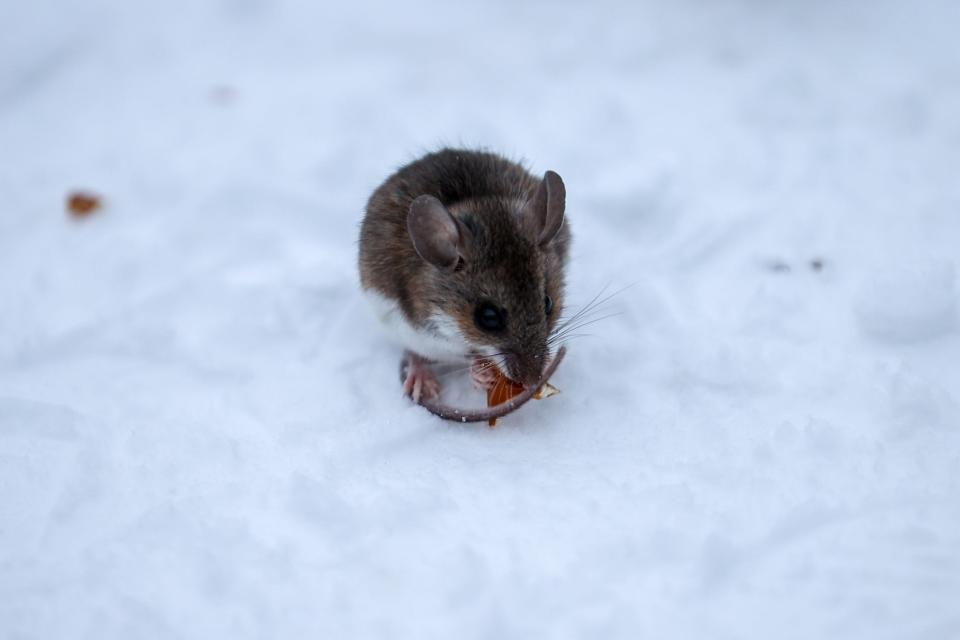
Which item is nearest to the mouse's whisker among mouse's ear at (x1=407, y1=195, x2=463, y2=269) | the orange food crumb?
the orange food crumb

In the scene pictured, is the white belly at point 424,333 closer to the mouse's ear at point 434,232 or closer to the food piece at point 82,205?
the mouse's ear at point 434,232

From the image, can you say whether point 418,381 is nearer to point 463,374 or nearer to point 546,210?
point 463,374

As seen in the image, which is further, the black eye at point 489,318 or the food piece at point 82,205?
the food piece at point 82,205

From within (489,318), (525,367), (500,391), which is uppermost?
(489,318)

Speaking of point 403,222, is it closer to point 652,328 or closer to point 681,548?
point 652,328

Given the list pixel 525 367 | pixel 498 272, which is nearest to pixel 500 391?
pixel 525 367

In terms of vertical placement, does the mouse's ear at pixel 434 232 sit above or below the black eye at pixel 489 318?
above

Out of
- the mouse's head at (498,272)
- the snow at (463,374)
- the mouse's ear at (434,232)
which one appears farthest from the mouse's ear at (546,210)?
the snow at (463,374)
